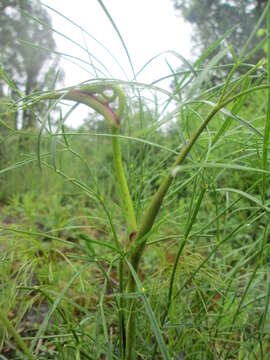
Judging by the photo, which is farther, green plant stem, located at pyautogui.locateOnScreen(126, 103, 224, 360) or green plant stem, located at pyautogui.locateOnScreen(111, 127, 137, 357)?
green plant stem, located at pyautogui.locateOnScreen(111, 127, 137, 357)

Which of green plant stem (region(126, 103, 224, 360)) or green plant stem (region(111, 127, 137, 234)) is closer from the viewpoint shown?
green plant stem (region(126, 103, 224, 360))

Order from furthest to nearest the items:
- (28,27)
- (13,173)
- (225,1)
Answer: (225,1) → (28,27) → (13,173)

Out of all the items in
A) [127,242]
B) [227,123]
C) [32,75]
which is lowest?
[127,242]

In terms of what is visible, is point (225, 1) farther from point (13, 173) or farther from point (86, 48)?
point (86, 48)

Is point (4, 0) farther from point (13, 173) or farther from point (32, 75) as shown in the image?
point (13, 173)

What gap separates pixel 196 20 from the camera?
6383 mm

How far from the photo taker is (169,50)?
11.7 inches

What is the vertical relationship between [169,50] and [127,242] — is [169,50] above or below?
above

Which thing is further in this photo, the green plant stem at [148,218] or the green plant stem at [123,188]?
the green plant stem at [123,188]

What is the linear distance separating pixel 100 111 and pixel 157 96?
0.12 metres

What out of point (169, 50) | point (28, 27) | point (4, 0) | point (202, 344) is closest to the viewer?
point (169, 50)

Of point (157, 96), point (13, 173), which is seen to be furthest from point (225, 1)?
point (157, 96)

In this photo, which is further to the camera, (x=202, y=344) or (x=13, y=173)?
(x=13, y=173)

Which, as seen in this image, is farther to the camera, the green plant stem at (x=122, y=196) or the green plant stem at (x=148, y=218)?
the green plant stem at (x=122, y=196)
